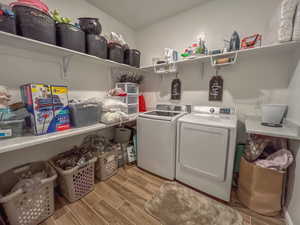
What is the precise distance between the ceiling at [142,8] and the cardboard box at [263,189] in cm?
239

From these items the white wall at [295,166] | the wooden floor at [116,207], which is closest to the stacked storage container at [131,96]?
the wooden floor at [116,207]

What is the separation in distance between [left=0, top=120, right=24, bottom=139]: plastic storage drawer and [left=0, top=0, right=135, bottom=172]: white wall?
404mm

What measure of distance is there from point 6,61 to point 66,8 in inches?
38.4

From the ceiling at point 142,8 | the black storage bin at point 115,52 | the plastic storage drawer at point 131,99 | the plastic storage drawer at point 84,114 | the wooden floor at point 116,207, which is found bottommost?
the wooden floor at point 116,207

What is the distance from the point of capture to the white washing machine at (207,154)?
1.26 metres

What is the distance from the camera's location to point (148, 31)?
96.4 inches

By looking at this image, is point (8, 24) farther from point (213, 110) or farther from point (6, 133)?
point (213, 110)

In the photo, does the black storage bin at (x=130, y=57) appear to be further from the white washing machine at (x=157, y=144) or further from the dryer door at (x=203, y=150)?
the dryer door at (x=203, y=150)

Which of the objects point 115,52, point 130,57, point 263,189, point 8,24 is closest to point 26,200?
point 8,24

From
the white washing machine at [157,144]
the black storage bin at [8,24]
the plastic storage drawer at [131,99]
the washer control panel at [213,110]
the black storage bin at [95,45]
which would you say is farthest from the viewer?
the plastic storage drawer at [131,99]

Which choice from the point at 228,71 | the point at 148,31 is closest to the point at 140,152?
the point at 228,71

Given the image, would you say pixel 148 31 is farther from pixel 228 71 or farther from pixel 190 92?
pixel 228 71

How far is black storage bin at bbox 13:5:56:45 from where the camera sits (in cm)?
99

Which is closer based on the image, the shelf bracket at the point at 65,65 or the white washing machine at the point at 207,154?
the white washing machine at the point at 207,154
